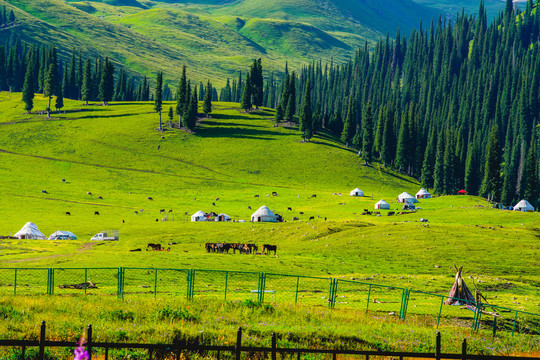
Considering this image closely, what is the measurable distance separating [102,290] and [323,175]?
4948 inches

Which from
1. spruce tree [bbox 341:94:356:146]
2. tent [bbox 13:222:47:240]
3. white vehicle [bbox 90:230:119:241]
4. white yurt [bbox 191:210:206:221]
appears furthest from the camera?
spruce tree [bbox 341:94:356:146]

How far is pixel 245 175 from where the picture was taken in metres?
153

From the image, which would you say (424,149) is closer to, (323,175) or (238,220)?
(323,175)

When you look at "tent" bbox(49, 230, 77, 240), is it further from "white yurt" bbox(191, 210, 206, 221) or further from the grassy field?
"white yurt" bbox(191, 210, 206, 221)

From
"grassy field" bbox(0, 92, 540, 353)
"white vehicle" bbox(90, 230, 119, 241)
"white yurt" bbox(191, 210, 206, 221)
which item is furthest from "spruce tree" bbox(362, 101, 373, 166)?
"white vehicle" bbox(90, 230, 119, 241)

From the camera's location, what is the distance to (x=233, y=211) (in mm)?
106500

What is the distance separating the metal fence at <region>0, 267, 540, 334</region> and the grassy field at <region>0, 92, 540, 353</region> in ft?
2.41

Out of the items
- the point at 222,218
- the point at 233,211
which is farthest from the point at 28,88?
the point at 222,218

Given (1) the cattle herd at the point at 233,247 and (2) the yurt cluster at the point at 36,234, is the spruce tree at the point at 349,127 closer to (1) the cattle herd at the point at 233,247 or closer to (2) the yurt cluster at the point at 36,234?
(2) the yurt cluster at the point at 36,234

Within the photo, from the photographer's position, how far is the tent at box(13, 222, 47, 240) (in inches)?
2908

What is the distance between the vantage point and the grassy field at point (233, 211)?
47.8m

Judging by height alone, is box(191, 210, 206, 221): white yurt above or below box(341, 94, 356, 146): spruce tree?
below

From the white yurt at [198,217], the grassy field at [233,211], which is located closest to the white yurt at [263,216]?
the grassy field at [233,211]

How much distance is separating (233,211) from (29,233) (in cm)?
4163
